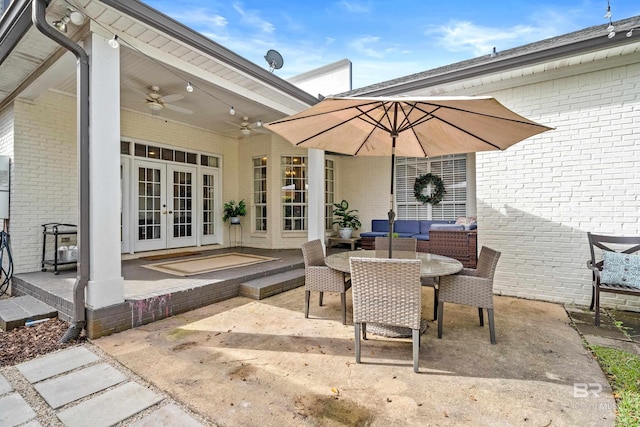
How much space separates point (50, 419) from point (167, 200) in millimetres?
5069

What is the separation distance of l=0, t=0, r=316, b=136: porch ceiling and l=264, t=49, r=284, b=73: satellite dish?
5.08 ft

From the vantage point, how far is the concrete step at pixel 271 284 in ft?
13.0

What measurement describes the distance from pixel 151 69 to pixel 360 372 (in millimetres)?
4118

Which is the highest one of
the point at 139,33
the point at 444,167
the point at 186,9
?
the point at 186,9


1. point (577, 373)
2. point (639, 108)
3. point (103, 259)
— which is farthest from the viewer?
point (639, 108)

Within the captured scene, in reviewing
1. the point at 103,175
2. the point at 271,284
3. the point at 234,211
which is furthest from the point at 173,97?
the point at 271,284

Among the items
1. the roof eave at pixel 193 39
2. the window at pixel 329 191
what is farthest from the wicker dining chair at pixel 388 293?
the window at pixel 329 191

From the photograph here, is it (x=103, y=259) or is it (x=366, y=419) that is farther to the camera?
(x=103, y=259)

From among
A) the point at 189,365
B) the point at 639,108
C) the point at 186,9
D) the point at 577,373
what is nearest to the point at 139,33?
the point at 186,9

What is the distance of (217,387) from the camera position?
6.54 feet

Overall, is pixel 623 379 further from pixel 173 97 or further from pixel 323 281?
pixel 173 97

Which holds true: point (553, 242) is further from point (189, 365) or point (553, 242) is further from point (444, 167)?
point (189, 365)

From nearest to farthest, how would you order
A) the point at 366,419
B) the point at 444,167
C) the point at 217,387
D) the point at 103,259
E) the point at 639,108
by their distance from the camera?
the point at 366,419, the point at 217,387, the point at 103,259, the point at 639,108, the point at 444,167

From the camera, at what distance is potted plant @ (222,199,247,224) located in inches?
286
